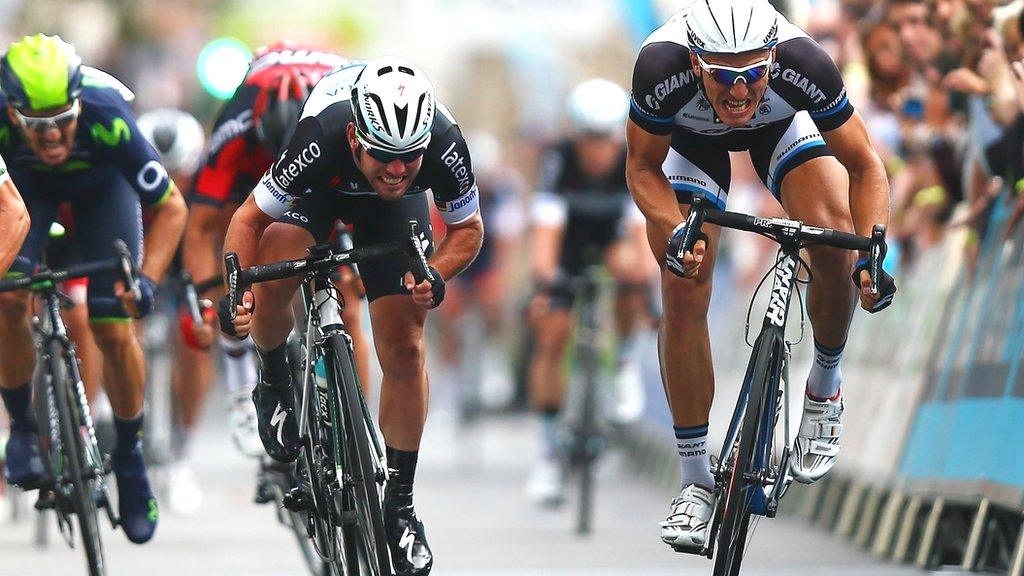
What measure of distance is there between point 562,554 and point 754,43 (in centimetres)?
437

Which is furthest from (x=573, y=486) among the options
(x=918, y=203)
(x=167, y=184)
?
(x=167, y=184)

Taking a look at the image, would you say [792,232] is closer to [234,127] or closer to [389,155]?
[389,155]

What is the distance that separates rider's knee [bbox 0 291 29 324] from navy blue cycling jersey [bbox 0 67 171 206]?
52 cm

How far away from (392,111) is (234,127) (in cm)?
282

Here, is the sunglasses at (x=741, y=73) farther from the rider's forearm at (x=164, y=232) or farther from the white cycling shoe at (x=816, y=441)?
the rider's forearm at (x=164, y=232)

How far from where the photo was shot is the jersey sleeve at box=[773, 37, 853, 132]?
8.06 m

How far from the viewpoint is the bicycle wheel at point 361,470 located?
25.6 feet

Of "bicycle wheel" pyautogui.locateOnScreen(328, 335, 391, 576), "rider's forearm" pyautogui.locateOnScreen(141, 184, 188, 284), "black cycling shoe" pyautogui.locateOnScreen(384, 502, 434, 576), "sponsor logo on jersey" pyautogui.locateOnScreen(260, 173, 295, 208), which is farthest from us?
"rider's forearm" pyautogui.locateOnScreen(141, 184, 188, 284)

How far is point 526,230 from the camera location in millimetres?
30062

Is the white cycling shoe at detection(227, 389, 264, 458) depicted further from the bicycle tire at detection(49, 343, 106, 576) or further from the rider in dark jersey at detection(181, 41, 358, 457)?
the bicycle tire at detection(49, 343, 106, 576)

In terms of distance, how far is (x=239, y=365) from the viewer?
36.2 ft

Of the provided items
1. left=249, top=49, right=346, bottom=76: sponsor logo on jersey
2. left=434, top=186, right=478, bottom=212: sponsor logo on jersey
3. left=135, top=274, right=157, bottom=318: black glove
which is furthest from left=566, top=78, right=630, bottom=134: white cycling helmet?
left=434, top=186, right=478, bottom=212: sponsor logo on jersey

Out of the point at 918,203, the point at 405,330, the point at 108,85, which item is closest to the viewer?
the point at 405,330

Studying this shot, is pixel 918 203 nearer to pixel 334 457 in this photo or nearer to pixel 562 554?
pixel 562 554
